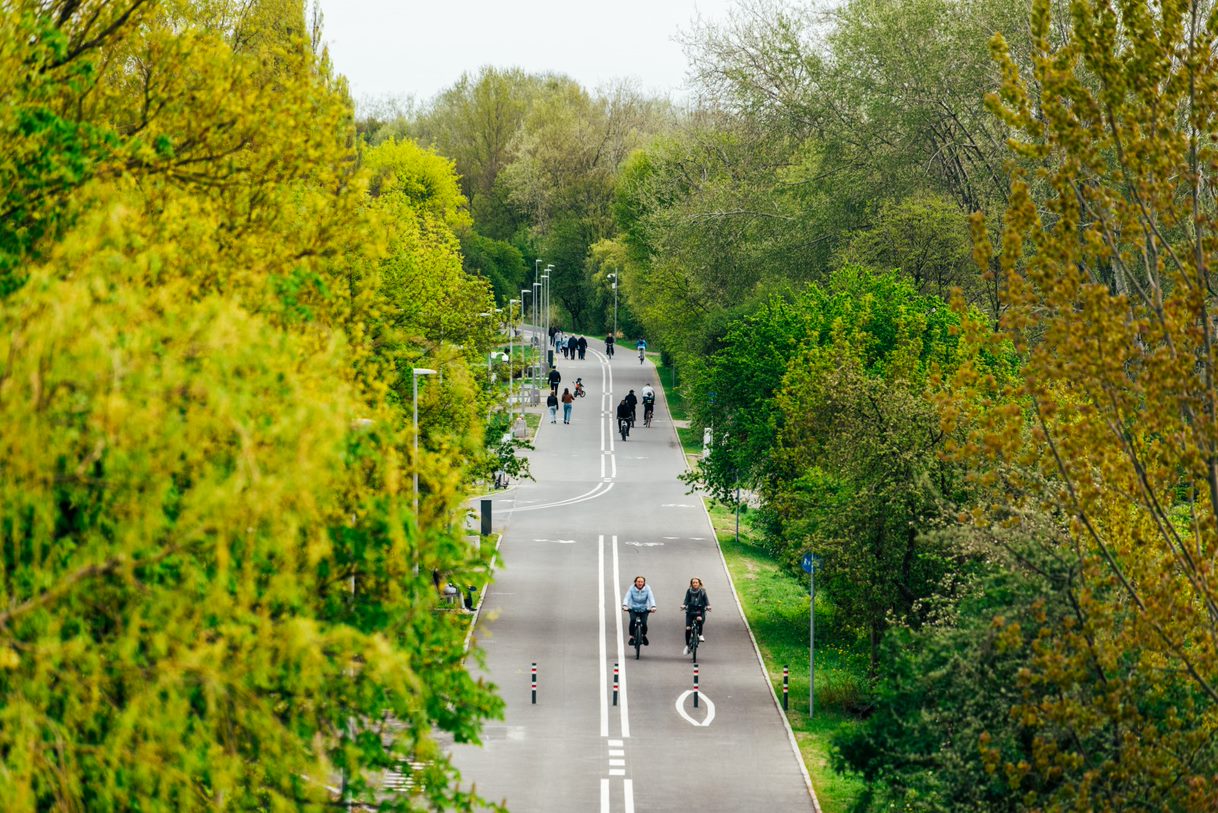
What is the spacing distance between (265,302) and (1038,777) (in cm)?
778

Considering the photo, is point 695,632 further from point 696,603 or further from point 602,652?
point 602,652

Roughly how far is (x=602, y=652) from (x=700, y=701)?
417cm

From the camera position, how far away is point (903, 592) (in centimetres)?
2553

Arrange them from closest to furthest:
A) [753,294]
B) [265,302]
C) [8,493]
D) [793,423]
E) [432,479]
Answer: [8,493], [265,302], [432,479], [793,423], [753,294]

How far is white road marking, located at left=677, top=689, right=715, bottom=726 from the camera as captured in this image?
88.7ft

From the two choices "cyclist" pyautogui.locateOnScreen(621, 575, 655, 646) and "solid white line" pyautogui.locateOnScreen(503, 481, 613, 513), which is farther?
"solid white line" pyautogui.locateOnScreen(503, 481, 613, 513)

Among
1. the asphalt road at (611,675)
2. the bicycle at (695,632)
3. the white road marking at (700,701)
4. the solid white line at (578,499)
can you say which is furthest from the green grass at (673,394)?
the white road marking at (700,701)

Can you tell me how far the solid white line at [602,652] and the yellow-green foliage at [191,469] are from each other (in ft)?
43.0

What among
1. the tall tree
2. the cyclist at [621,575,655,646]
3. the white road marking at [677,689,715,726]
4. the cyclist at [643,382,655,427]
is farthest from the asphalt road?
the cyclist at [643,382,655,427]

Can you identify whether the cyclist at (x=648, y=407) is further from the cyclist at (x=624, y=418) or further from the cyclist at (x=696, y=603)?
the cyclist at (x=696, y=603)

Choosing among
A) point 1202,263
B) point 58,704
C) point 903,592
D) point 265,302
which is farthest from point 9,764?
point 903,592

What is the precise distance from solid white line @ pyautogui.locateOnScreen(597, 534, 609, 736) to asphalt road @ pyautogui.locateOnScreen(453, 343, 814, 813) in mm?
41

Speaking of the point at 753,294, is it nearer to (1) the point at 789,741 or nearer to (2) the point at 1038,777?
(1) the point at 789,741

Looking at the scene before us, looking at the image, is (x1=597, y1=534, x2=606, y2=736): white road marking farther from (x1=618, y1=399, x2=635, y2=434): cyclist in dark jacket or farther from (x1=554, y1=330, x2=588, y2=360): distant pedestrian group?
(x1=554, y1=330, x2=588, y2=360): distant pedestrian group
